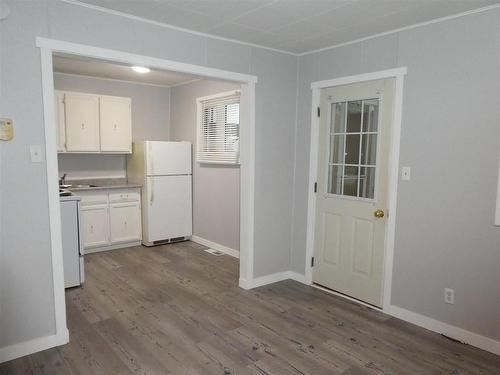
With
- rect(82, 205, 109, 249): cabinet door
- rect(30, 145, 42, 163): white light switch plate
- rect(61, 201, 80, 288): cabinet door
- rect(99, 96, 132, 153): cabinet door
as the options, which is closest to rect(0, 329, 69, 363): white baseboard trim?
rect(61, 201, 80, 288): cabinet door

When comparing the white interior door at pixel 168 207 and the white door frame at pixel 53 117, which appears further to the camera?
the white interior door at pixel 168 207

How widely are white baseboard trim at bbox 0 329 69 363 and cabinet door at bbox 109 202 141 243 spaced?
2526 mm

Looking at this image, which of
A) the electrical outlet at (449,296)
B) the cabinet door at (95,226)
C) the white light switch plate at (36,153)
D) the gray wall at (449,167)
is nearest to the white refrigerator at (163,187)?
the cabinet door at (95,226)

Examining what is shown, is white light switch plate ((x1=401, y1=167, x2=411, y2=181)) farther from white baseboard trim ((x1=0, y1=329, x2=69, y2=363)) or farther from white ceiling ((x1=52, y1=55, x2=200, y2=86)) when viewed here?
white baseboard trim ((x1=0, y1=329, x2=69, y2=363))

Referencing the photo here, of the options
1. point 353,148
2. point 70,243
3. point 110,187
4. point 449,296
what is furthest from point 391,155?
point 110,187

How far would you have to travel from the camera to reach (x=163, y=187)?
527 centimetres

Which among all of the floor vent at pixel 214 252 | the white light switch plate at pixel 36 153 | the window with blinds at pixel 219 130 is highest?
the window with blinds at pixel 219 130

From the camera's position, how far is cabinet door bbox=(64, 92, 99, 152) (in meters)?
4.80

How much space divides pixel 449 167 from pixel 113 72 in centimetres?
423

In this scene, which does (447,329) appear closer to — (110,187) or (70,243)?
(70,243)

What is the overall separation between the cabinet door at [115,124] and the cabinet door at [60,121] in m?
0.49

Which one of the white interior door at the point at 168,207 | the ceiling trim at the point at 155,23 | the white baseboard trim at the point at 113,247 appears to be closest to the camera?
the ceiling trim at the point at 155,23

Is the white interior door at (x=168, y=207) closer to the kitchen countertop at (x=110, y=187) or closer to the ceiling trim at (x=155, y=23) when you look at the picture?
the kitchen countertop at (x=110, y=187)

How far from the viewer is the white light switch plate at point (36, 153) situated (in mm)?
2441
